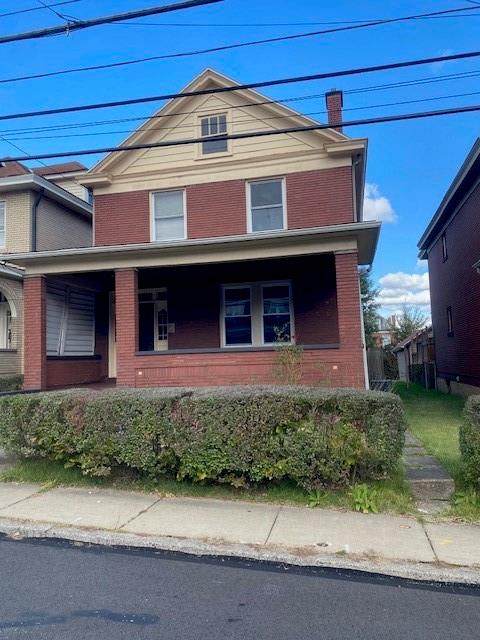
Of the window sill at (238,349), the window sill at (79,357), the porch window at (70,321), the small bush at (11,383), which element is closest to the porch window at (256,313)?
the window sill at (238,349)

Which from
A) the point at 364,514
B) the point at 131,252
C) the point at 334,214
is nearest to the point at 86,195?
the point at 131,252

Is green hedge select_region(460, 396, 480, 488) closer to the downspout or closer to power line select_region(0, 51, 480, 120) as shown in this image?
power line select_region(0, 51, 480, 120)

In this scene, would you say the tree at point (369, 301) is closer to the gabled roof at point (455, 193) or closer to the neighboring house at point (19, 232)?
the gabled roof at point (455, 193)

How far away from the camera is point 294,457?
19.0ft

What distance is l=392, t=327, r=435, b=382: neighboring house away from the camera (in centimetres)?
2522

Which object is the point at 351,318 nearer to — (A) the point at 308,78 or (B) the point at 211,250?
(B) the point at 211,250

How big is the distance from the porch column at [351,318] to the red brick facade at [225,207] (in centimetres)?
259

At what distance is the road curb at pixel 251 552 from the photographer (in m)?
4.10

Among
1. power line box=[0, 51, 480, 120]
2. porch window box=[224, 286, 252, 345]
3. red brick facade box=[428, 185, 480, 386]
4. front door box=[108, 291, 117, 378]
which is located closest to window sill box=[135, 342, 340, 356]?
porch window box=[224, 286, 252, 345]

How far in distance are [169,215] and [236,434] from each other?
9.74 m

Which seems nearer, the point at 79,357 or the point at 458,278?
the point at 79,357

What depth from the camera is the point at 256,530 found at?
5.05 meters

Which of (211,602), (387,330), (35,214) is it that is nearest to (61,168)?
(35,214)

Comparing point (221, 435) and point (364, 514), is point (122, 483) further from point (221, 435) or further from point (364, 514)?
point (364, 514)
